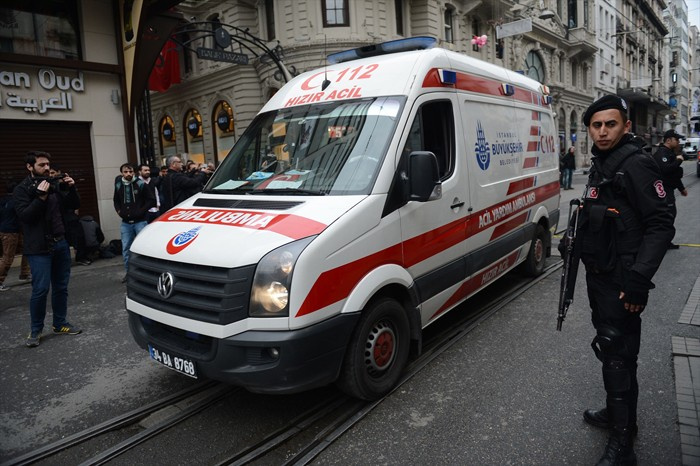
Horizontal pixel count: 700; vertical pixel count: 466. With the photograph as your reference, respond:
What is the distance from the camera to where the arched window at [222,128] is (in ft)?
Result: 78.3

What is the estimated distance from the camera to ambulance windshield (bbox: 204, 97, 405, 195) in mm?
3695

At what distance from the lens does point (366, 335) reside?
3506 millimetres

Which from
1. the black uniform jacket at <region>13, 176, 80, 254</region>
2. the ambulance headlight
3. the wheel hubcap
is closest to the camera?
the ambulance headlight

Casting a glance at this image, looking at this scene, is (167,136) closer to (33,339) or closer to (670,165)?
(33,339)

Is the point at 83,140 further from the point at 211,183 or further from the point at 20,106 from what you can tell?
the point at 211,183

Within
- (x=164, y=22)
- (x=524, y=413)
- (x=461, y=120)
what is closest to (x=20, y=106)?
(x=164, y=22)

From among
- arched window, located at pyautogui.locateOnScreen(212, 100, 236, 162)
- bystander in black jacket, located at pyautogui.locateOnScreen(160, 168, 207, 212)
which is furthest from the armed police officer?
arched window, located at pyautogui.locateOnScreen(212, 100, 236, 162)

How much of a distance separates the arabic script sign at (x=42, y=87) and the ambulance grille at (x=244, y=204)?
329 inches

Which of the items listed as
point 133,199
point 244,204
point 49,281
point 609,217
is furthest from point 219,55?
point 609,217

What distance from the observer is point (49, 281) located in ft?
17.8

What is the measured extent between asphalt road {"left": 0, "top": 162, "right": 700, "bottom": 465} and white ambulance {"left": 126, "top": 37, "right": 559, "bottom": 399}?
460mm

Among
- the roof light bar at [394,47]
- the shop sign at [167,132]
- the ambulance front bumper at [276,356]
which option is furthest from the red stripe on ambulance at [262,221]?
the shop sign at [167,132]

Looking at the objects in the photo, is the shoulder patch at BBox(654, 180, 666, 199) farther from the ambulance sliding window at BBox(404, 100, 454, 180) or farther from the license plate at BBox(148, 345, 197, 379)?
the license plate at BBox(148, 345, 197, 379)

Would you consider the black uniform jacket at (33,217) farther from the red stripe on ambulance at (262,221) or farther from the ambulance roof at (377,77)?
the ambulance roof at (377,77)
